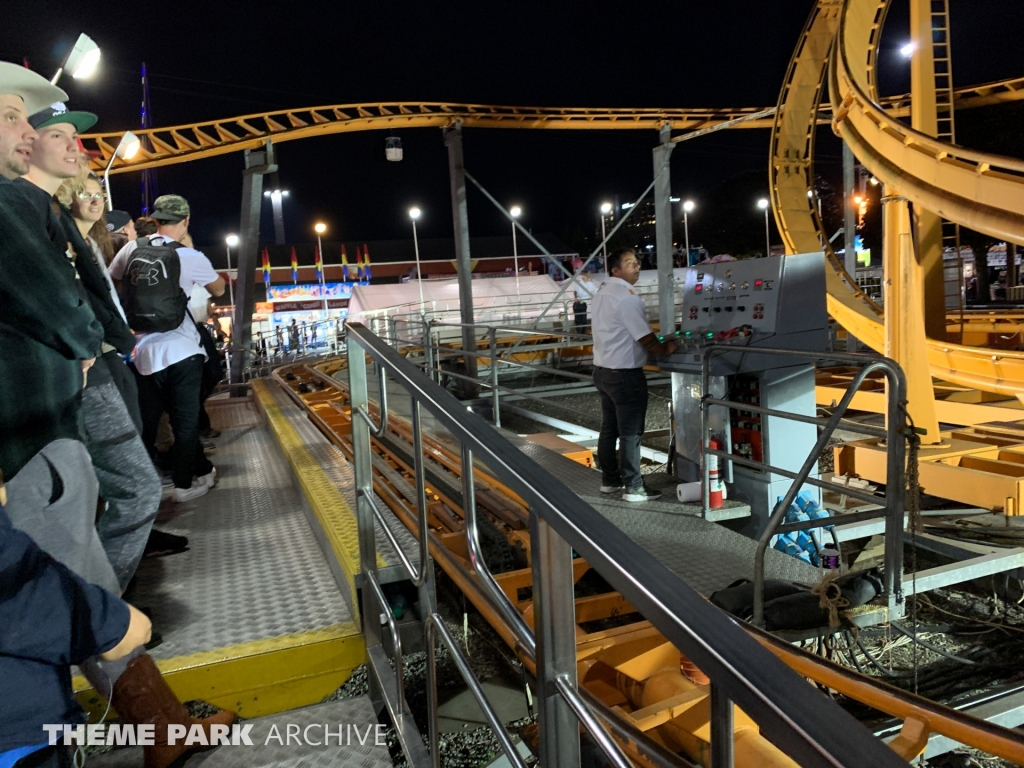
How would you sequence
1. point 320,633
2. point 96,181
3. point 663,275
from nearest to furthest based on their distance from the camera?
point 320,633 → point 96,181 → point 663,275

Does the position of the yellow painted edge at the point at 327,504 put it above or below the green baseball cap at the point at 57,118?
below

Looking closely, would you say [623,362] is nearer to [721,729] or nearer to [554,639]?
[554,639]

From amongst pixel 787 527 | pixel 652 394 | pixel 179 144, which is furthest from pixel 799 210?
pixel 179 144

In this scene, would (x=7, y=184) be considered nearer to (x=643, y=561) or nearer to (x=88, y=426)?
(x=88, y=426)

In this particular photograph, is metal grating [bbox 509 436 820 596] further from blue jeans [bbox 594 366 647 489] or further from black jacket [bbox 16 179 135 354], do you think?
black jacket [bbox 16 179 135 354]

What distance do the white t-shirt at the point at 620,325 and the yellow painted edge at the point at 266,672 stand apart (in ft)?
10.2

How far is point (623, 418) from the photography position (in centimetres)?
523

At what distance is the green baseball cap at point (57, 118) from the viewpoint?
2219mm

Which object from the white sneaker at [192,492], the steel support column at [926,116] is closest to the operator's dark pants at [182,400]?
the white sneaker at [192,492]

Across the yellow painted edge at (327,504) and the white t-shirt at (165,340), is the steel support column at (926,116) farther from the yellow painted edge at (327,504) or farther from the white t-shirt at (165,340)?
the white t-shirt at (165,340)

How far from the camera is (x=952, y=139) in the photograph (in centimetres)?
837

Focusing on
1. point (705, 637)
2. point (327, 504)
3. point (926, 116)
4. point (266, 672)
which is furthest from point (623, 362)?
point (926, 116)

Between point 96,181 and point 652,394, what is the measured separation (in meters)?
13.2

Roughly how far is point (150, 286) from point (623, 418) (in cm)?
322
